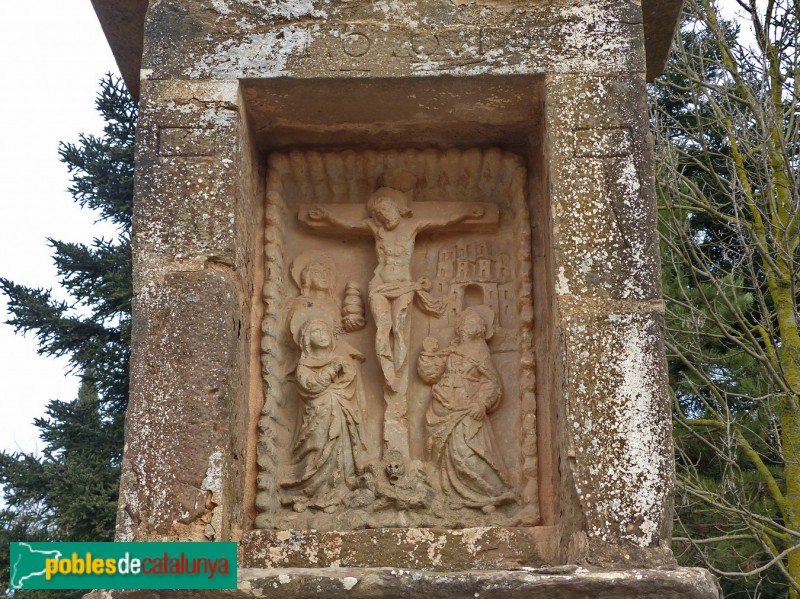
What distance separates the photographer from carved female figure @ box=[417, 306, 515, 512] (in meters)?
4.83

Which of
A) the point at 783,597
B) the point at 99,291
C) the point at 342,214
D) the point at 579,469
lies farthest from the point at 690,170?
the point at 579,469

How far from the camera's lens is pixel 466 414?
16.2ft

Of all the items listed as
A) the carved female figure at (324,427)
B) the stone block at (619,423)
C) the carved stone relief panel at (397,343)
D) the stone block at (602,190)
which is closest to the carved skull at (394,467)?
the carved stone relief panel at (397,343)

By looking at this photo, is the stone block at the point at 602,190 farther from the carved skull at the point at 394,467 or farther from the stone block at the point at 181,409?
the stone block at the point at 181,409

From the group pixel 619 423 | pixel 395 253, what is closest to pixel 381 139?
pixel 395 253

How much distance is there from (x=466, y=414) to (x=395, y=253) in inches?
33.8

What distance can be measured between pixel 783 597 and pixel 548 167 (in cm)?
607

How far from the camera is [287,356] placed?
514 centimetres

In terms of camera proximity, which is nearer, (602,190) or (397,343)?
(602,190)

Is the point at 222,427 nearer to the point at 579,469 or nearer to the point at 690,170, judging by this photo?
the point at 579,469

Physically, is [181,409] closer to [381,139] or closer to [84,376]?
[381,139]

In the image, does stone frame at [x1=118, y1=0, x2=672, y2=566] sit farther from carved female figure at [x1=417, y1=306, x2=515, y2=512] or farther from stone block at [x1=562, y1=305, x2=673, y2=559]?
carved female figure at [x1=417, y1=306, x2=515, y2=512]

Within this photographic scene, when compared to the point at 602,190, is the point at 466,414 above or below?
below

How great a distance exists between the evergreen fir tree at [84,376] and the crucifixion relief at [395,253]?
13.8 feet
